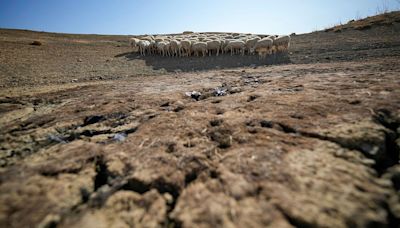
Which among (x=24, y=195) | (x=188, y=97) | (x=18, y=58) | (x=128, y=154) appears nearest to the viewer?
(x=24, y=195)

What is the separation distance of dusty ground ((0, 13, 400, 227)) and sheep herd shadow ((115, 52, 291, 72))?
23.0 feet

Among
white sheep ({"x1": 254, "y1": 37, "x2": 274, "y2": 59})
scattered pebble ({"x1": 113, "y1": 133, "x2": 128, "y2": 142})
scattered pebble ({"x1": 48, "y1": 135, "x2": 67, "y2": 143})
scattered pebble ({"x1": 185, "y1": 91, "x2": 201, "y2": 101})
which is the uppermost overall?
white sheep ({"x1": 254, "y1": 37, "x2": 274, "y2": 59})

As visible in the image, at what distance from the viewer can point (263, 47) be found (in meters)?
12.3

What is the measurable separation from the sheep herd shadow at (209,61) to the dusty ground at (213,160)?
7.00 metres

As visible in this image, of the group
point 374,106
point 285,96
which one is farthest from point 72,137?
point 374,106

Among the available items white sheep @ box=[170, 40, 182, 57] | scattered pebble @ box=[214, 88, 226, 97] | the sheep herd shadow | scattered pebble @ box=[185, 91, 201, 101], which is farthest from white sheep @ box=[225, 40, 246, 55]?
scattered pebble @ box=[185, 91, 201, 101]

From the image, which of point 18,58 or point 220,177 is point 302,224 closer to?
point 220,177

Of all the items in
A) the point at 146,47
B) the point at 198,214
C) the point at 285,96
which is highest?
the point at 146,47

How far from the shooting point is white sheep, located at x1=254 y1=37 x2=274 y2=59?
38.3 feet

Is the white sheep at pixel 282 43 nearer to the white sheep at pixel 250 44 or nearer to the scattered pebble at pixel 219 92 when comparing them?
the white sheep at pixel 250 44

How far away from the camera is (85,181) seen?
1.73 metres

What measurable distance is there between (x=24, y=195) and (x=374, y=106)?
9.57ft

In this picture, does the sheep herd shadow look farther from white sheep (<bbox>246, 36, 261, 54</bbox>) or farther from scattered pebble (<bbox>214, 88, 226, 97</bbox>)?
scattered pebble (<bbox>214, 88, 226, 97</bbox>)

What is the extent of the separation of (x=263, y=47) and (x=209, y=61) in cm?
299
